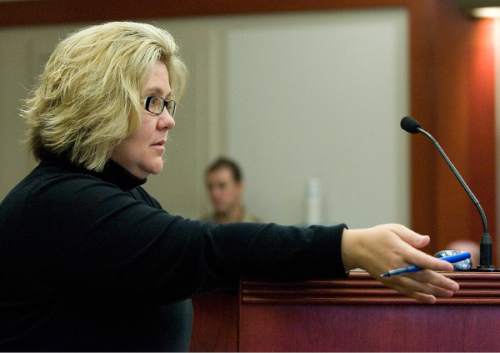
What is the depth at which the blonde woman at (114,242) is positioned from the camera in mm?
1278

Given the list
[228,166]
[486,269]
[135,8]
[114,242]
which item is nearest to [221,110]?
[228,166]

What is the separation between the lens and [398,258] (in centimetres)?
125

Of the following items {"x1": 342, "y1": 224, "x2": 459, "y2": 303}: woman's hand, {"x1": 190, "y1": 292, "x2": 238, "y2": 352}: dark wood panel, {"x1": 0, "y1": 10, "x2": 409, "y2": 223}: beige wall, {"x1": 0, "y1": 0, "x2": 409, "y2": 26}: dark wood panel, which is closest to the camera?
{"x1": 342, "y1": 224, "x2": 459, "y2": 303}: woman's hand

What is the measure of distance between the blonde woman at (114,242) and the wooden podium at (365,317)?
0.27 feet

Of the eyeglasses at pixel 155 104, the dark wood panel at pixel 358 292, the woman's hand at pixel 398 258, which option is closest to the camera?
the woman's hand at pixel 398 258

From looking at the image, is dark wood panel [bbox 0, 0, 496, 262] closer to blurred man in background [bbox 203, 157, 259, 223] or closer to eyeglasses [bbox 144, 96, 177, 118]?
blurred man in background [bbox 203, 157, 259, 223]

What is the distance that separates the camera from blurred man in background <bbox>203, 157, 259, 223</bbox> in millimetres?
4363

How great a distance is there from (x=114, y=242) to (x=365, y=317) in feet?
1.32

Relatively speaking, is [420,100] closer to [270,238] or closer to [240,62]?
[240,62]

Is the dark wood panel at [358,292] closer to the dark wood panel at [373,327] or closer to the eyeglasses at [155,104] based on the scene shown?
the dark wood panel at [373,327]

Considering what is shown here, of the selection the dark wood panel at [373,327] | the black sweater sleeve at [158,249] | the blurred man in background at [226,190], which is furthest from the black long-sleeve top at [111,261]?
the blurred man in background at [226,190]

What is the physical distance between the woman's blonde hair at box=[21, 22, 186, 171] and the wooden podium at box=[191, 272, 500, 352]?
0.31 meters

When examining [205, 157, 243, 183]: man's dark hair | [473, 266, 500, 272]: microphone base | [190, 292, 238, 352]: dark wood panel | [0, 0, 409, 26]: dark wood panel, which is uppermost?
[0, 0, 409, 26]: dark wood panel

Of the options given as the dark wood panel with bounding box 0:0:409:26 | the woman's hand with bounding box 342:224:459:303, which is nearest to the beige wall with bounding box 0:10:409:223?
the dark wood panel with bounding box 0:0:409:26
